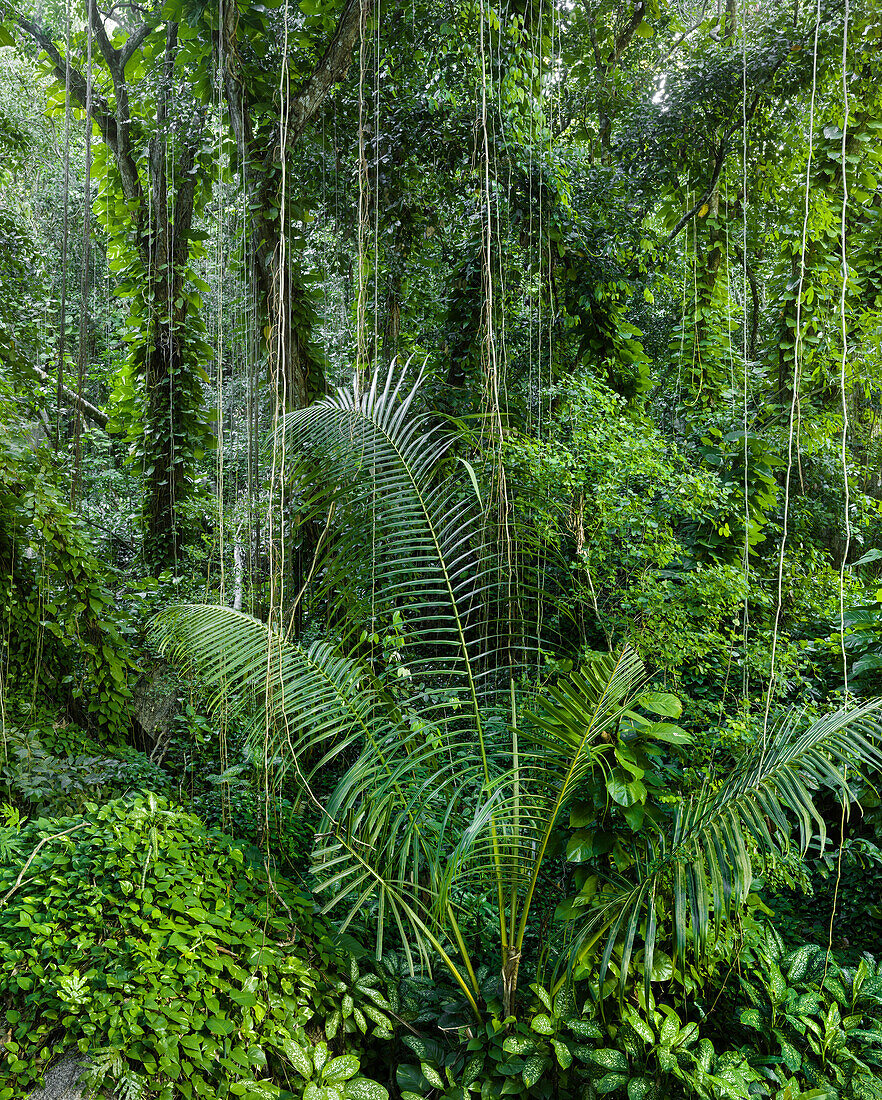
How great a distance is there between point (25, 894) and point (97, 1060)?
386 mm

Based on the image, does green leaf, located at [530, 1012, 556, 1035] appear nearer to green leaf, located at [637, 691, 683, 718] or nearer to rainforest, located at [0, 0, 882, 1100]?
rainforest, located at [0, 0, 882, 1100]

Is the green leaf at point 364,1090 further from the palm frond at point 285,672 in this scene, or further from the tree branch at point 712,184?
the tree branch at point 712,184

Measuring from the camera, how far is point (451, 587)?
176 cm

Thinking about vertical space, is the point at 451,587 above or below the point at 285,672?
above

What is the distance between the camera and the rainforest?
147cm

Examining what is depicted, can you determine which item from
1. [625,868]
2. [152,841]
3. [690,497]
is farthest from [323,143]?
[625,868]

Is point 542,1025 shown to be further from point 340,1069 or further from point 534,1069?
point 340,1069

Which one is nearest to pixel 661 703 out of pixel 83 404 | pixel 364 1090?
pixel 364 1090

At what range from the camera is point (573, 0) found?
3.41 m

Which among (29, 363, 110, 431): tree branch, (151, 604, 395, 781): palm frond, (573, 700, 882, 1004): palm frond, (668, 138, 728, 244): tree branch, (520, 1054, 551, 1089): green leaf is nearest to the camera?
(573, 700, 882, 1004): palm frond

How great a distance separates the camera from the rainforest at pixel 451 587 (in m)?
1.47

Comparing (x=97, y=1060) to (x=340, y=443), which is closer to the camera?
(x=97, y=1060)

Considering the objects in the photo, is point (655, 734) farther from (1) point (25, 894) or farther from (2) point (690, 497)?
(1) point (25, 894)

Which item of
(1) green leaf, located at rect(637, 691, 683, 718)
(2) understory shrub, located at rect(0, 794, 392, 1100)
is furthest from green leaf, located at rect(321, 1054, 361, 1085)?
(1) green leaf, located at rect(637, 691, 683, 718)
